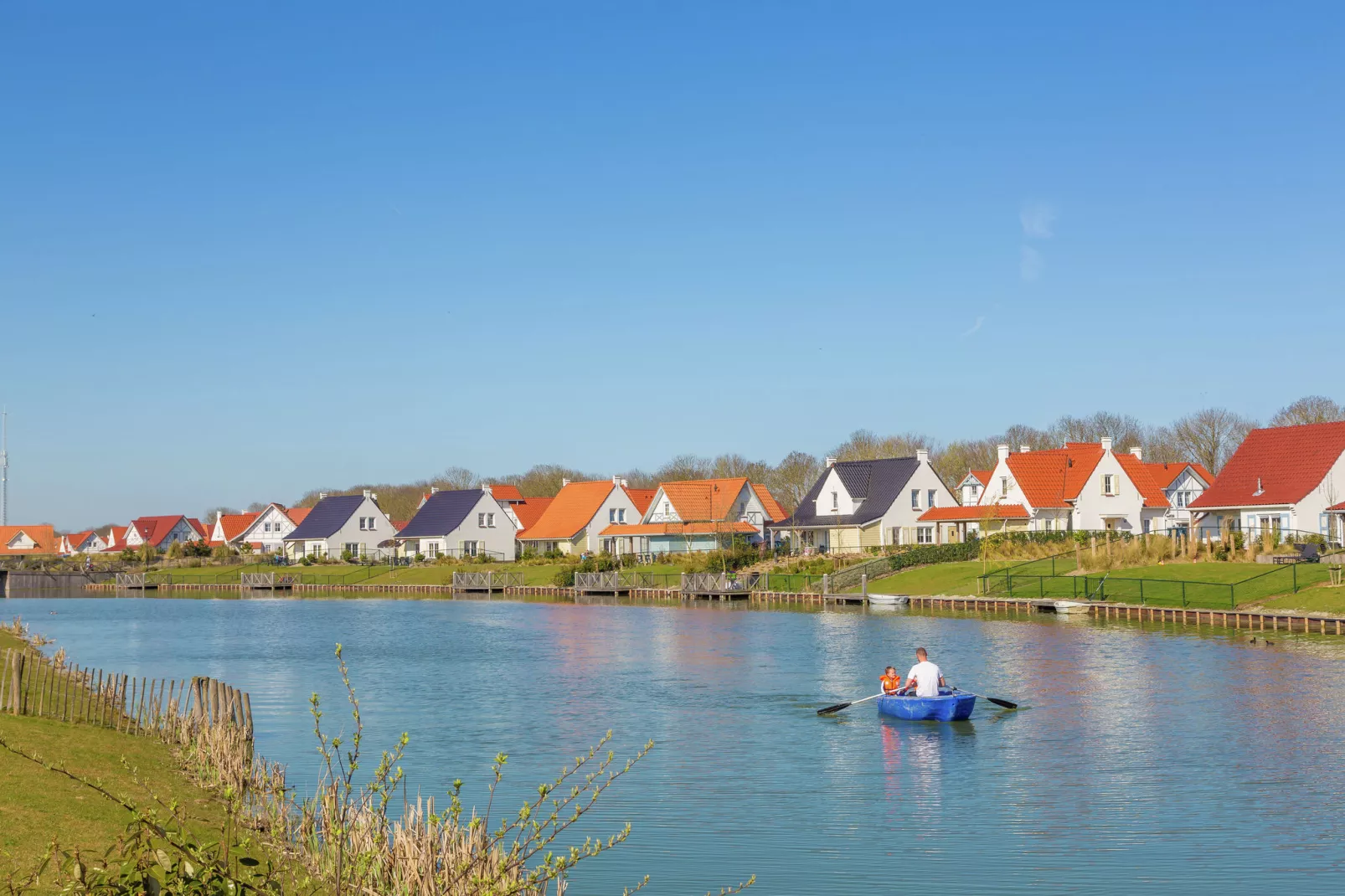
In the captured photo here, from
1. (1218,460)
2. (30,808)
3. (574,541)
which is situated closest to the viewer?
(30,808)

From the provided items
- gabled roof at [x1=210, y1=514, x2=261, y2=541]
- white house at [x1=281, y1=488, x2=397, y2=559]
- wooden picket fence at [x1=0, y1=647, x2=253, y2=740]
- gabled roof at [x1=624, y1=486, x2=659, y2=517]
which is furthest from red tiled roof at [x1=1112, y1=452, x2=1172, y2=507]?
gabled roof at [x1=210, y1=514, x2=261, y2=541]

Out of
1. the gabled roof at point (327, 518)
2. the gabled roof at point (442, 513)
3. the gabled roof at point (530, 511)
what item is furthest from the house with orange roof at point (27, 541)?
the gabled roof at point (530, 511)

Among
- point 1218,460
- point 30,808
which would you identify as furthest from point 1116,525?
point 30,808

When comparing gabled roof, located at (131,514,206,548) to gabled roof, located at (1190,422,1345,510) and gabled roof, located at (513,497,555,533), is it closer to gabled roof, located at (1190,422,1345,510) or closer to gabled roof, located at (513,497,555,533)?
gabled roof, located at (513,497,555,533)

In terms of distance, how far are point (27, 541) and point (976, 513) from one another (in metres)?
124

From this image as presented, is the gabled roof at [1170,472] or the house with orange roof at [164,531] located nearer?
the gabled roof at [1170,472]

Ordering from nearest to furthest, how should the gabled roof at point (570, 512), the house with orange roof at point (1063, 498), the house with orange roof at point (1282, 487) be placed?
the house with orange roof at point (1282, 487), the house with orange roof at point (1063, 498), the gabled roof at point (570, 512)

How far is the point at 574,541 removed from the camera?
4498 inches

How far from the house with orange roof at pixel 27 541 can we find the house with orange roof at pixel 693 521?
3374 inches

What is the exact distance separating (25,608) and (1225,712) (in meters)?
76.9

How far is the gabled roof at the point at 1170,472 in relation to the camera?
4122 inches

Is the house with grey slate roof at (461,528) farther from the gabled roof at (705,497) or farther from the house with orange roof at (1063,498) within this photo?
the house with orange roof at (1063,498)

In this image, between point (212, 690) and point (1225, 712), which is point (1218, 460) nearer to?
point (1225, 712)

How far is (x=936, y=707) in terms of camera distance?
30844mm
